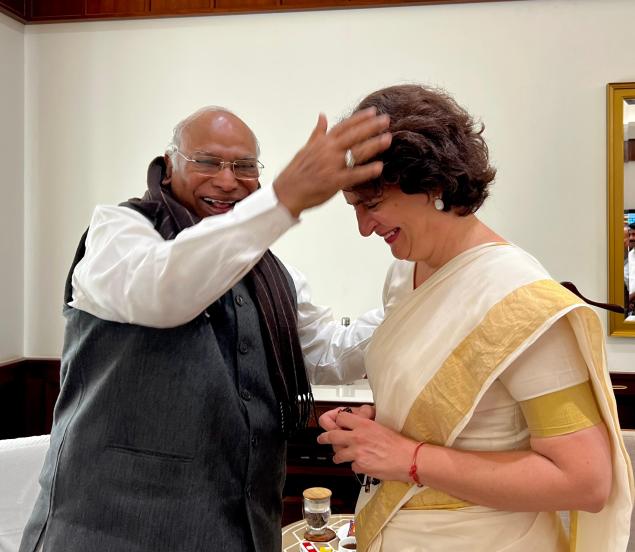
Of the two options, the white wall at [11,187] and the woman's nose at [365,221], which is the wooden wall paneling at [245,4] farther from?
the woman's nose at [365,221]

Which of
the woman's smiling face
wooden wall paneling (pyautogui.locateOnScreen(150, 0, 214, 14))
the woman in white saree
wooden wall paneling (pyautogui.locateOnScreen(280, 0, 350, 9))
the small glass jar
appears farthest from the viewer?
wooden wall paneling (pyautogui.locateOnScreen(150, 0, 214, 14))

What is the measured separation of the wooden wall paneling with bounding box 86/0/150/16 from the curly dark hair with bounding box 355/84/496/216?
305cm

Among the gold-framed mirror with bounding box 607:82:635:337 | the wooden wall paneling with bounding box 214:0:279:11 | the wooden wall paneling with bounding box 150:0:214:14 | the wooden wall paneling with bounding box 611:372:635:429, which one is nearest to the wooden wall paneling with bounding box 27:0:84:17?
the wooden wall paneling with bounding box 150:0:214:14

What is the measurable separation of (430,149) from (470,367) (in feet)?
1.22

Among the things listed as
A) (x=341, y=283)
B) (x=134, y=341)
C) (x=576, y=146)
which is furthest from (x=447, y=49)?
(x=134, y=341)

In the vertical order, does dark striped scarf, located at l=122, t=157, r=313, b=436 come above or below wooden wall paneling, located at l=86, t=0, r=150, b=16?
below

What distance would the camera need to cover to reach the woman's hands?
107 centimetres

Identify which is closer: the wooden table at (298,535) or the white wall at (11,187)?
the wooden table at (298,535)

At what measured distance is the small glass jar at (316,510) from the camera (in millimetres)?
1832

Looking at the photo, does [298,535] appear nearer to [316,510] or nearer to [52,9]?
[316,510]

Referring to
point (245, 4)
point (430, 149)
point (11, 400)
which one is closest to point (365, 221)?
point (430, 149)

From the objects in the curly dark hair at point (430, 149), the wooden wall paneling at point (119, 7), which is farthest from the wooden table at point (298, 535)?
the wooden wall paneling at point (119, 7)

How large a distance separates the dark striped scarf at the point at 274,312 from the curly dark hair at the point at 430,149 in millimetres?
398

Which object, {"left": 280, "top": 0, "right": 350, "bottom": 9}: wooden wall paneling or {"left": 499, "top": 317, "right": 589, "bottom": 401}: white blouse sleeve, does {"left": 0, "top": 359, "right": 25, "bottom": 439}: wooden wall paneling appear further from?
{"left": 499, "top": 317, "right": 589, "bottom": 401}: white blouse sleeve
